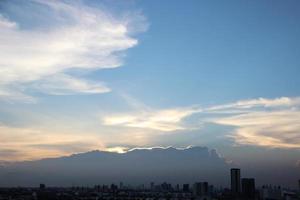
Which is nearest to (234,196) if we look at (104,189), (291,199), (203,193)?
(291,199)

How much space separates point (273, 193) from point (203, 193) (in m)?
19.0

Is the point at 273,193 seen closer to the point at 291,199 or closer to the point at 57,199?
the point at 291,199

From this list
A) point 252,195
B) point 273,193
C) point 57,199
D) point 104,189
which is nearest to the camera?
point 57,199

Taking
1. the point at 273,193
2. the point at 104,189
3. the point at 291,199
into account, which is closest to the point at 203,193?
the point at 273,193

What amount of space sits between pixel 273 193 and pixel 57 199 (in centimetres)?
4519

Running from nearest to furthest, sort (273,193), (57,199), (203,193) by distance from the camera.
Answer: (57,199)
(273,193)
(203,193)

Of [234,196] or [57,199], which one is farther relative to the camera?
[234,196]

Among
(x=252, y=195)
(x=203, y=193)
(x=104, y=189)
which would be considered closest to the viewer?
(x=252, y=195)

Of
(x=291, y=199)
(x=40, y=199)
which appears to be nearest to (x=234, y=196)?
(x=291, y=199)

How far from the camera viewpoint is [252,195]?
8525 cm

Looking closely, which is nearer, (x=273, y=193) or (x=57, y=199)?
(x=57, y=199)

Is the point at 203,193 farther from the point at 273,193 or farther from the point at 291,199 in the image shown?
the point at 291,199

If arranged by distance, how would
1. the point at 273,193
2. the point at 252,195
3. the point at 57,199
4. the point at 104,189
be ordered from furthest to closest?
the point at 104,189 → the point at 273,193 → the point at 252,195 → the point at 57,199

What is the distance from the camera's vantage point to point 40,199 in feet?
245
